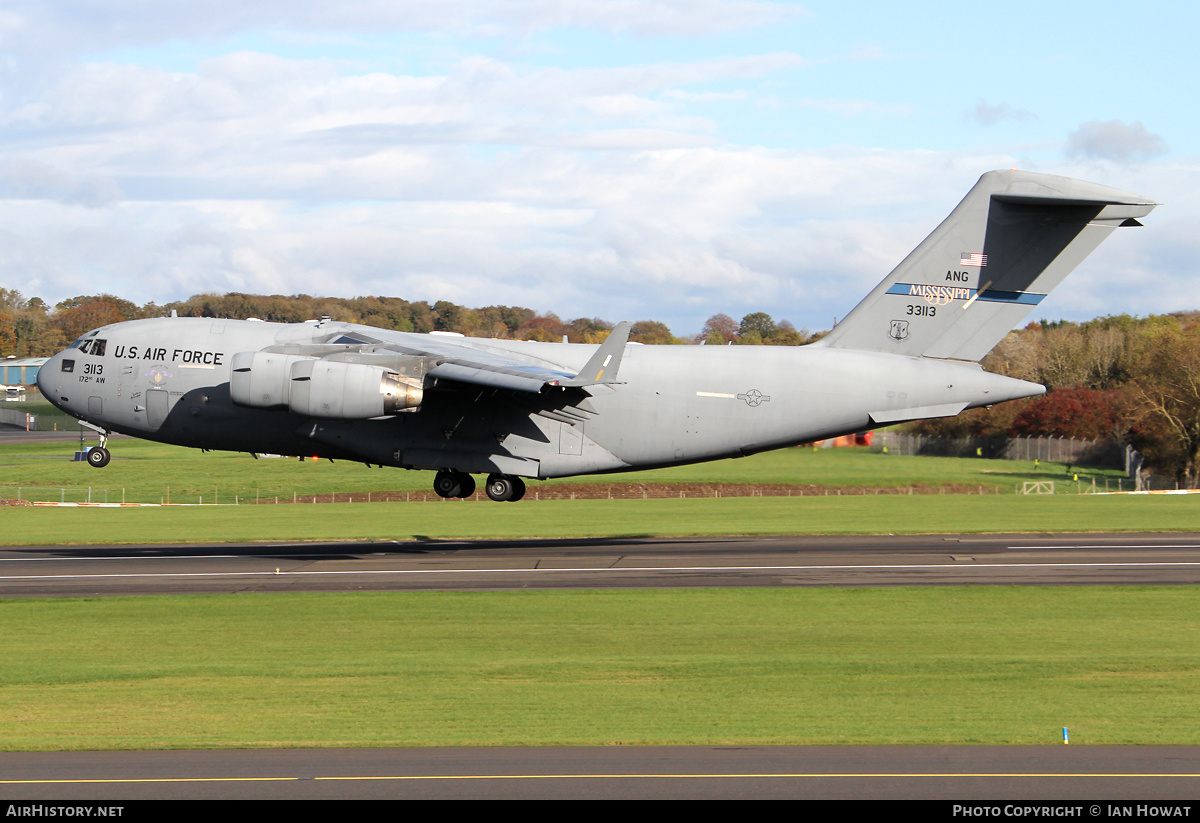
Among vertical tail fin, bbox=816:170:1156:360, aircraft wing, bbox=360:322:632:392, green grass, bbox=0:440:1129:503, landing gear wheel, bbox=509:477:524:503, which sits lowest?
green grass, bbox=0:440:1129:503

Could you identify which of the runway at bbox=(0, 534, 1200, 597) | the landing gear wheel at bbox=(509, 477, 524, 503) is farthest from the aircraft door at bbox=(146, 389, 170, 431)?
the landing gear wheel at bbox=(509, 477, 524, 503)

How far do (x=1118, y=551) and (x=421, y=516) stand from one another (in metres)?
27.5

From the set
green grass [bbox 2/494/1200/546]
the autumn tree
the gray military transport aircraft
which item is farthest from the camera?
the autumn tree

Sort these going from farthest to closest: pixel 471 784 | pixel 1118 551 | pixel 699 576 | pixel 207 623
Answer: pixel 1118 551
pixel 699 576
pixel 207 623
pixel 471 784

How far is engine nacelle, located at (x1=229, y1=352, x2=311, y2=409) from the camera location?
2677 centimetres

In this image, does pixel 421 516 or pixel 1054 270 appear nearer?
pixel 1054 270

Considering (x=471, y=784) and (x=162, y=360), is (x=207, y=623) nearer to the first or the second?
(x=162, y=360)

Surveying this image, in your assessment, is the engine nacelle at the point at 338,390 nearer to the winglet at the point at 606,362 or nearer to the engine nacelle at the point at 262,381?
the engine nacelle at the point at 262,381

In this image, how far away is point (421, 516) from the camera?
4734 centimetres

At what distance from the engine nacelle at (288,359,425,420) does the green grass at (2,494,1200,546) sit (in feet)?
40.6

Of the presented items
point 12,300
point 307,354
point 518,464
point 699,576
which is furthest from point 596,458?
point 12,300

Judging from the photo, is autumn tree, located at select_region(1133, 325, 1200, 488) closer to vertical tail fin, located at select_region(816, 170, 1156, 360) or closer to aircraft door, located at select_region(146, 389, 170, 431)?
vertical tail fin, located at select_region(816, 170, 1156, 360)

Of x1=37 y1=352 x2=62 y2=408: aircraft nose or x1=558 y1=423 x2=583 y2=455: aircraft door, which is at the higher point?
x1=37 y1=352 x2=62 y2=408: aircraft nose

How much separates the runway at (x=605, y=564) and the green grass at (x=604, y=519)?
3.10 m
